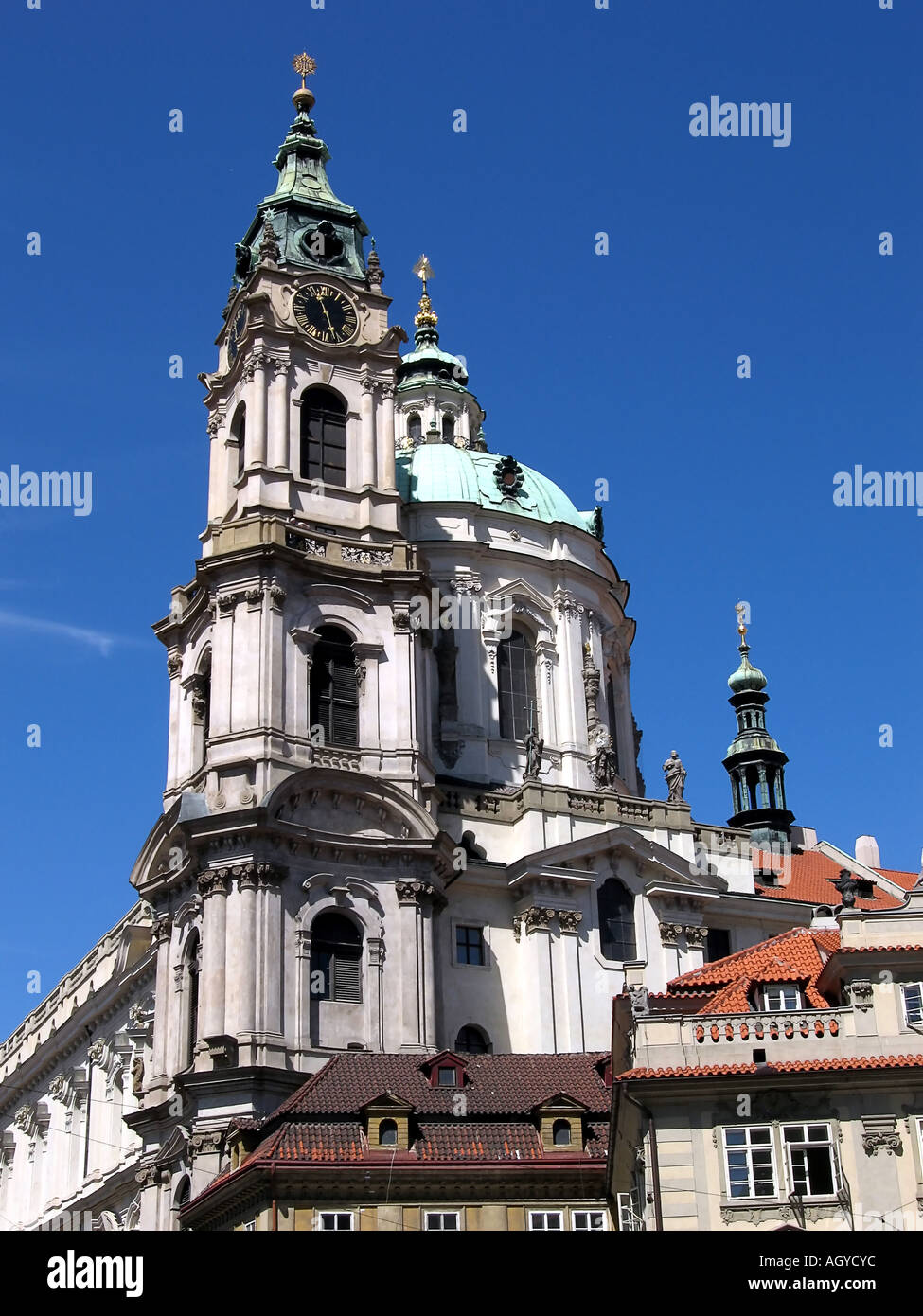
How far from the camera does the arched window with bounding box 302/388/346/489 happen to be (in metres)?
59.8

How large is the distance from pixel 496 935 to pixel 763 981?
20148mm

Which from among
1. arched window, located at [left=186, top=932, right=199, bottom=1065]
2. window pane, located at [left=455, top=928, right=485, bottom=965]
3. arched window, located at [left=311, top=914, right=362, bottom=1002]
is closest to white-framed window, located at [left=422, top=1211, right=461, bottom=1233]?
arched window, located at [left=311, top=914, right=362, bottom=1002]

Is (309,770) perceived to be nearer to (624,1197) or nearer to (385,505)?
(385,505)

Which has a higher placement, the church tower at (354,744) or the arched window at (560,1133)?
the church tower at (354,744)

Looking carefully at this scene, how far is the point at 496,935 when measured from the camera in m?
56.4

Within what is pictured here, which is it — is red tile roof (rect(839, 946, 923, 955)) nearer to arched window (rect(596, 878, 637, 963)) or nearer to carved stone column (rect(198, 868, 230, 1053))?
carved stone column (rect(198, 868, 230, 1053))

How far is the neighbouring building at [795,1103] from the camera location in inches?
1273

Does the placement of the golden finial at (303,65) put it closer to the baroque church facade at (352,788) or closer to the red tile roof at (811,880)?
the baroque church facade at (352,788)

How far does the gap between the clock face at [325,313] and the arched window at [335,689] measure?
11024mm

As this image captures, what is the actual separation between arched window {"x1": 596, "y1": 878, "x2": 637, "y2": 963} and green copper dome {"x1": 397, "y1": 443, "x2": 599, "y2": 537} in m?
15.5

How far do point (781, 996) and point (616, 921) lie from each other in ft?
69.2

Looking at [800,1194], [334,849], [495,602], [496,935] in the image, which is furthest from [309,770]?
[800,1194]

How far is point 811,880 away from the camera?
72.8m

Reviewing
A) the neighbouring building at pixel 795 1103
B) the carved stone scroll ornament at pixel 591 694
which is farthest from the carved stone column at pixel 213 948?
the carved stone scroll ornament at pixel 591 694
